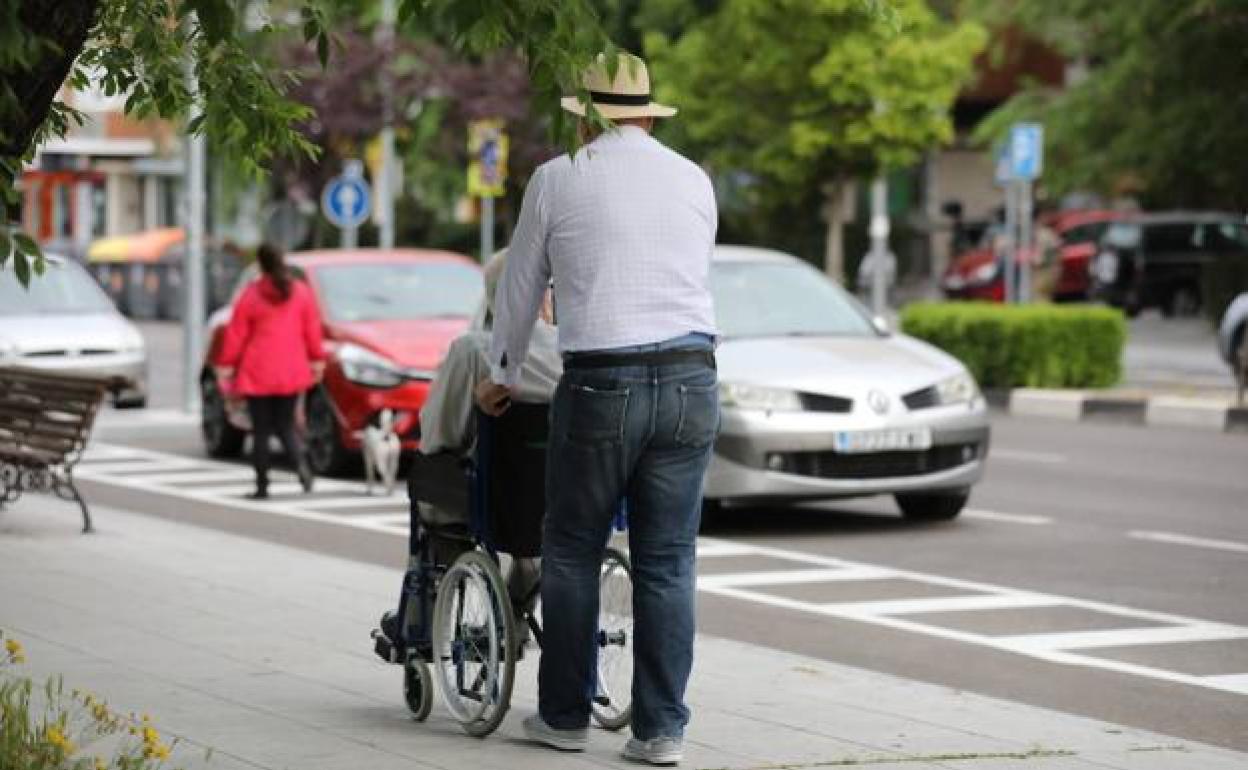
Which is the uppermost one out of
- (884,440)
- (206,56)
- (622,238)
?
(206,56)

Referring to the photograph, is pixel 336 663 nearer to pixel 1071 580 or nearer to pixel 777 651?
pixel 777 651

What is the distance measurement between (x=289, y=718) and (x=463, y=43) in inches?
120

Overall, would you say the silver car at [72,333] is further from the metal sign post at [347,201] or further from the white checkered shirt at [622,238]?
the white checkered shirt at [622,238]

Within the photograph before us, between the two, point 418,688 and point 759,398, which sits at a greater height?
point 759,398

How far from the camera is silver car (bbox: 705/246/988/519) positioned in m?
14.8

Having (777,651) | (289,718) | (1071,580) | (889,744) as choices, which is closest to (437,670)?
(289,718)

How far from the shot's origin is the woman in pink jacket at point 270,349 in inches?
682

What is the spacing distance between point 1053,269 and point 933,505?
98.9ft

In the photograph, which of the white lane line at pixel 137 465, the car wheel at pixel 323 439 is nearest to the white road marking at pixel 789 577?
the car wheel at pixel 323 439

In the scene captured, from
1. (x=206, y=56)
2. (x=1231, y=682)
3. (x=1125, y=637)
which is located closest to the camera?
(x=206, y=56)

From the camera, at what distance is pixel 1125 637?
11156 mm

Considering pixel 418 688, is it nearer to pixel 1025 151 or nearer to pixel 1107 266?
pixel 1025 151

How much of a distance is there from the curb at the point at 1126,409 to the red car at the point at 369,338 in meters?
6.61

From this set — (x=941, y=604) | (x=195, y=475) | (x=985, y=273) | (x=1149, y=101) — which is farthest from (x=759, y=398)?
(x=985, y=273)
